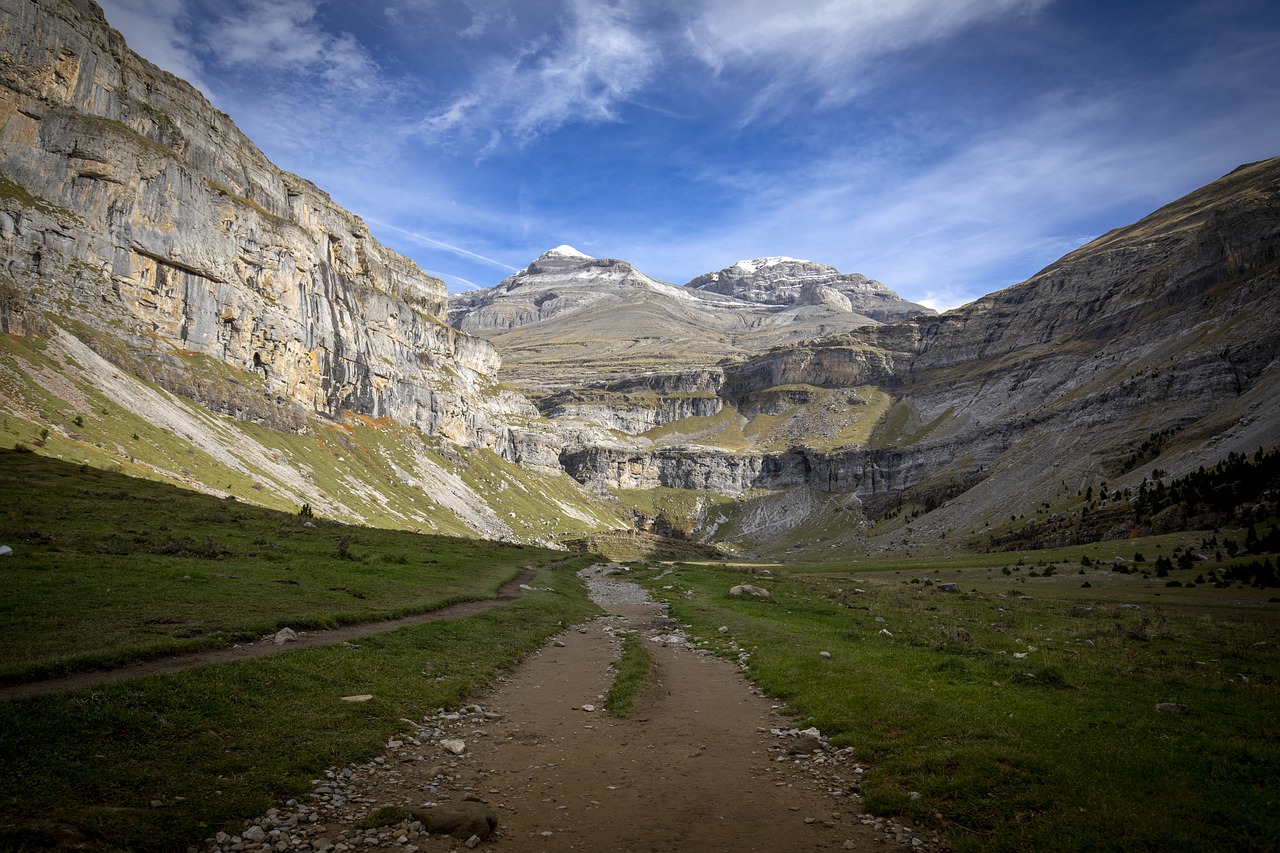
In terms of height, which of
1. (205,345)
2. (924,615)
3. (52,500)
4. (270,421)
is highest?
(205,345)

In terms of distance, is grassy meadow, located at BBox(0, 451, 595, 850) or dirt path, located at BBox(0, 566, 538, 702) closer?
grassy meadow, located at BBox(0, 451, 595, 850)

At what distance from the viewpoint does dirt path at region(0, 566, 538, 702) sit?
12.4 meters

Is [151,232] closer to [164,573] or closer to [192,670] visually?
[164,573]

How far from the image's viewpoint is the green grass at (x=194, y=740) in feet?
26.8

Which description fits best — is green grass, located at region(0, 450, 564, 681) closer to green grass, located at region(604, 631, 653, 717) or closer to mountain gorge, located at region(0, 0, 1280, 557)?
green grass, located at region(604, 631, 653, 717)

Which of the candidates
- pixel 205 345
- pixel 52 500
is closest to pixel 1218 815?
pixel 52 500

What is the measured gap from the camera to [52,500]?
39.1 m

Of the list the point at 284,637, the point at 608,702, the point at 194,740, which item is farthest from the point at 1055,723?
the point at 284,637

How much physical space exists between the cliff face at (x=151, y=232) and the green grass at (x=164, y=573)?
2724 inches

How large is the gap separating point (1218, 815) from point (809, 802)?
622 centimetres

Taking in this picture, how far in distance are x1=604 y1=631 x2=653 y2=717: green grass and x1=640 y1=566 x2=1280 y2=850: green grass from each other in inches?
156

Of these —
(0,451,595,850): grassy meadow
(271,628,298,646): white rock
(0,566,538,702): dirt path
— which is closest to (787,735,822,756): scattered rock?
(0,451,595,850): grassy meadow

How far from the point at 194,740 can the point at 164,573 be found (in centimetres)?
1965

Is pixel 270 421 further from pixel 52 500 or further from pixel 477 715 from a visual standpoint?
pixel 477 715
